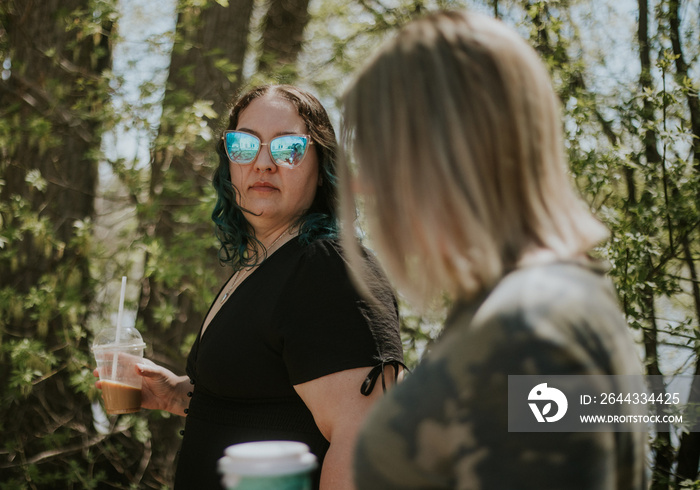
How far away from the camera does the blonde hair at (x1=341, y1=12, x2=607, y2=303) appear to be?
3.19ft

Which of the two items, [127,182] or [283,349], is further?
[127,182]

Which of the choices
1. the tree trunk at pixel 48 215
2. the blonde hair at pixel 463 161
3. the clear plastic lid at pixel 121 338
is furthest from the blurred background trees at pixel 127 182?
the blonde hair at pixel 463 161

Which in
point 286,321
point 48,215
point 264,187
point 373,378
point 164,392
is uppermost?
point 48,215

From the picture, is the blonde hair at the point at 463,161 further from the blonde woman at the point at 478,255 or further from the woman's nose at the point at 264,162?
the woman's nose at the point at 264,162

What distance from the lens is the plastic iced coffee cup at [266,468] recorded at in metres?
0.94

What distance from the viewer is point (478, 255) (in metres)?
0.96

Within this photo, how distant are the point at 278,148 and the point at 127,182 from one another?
7.51ft

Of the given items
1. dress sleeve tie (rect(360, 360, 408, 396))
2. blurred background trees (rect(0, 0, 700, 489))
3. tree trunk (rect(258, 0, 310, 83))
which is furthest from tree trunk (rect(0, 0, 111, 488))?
dress sleeve tie (rect(360, 360, 408, 396))

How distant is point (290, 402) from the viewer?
176cm

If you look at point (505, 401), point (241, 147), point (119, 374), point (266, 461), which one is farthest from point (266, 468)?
point (119, 374)

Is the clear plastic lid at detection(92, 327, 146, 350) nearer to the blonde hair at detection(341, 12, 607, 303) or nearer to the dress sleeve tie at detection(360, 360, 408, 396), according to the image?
the dress sleeve tie at detection(360, 360, 408, 396)
